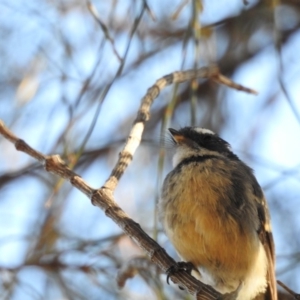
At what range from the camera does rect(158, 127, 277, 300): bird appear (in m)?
3.41

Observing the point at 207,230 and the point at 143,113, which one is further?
the point at 207,230

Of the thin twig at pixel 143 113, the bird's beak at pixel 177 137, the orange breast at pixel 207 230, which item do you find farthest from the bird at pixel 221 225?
the thin twig at pixel 143 113

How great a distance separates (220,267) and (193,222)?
299 mm

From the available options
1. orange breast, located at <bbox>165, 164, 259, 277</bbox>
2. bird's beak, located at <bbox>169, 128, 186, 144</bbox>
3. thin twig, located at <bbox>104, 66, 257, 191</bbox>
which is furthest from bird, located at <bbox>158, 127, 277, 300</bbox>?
thin twig, located at <bbox>104, 66, 257, 191</bbox>

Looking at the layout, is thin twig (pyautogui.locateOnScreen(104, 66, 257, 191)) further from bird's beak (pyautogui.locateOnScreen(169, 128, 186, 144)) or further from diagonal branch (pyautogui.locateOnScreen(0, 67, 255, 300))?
bird's beak (pyautogui.locateOnScreen(169, 128, 186, 144))

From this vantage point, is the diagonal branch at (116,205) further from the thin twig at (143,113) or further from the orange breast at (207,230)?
the orange breast at (207,230)

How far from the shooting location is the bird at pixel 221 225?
341 centimetres

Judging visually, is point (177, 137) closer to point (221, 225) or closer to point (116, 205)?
point (221, 225)

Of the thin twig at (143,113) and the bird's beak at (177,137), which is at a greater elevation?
the bird's beak at (177,137)

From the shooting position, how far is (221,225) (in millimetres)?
3402

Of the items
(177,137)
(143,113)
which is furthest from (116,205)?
(177,137)

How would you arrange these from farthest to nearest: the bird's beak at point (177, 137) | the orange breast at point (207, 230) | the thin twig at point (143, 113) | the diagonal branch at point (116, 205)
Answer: the bird's beak at point (177, 137) → the orange breast at point (207, 230) → the thin twig at point (143, 113) → the diagonal branch at point (116, 205)

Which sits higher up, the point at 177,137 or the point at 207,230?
the point at 177,137

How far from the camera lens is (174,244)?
3.53 meters
